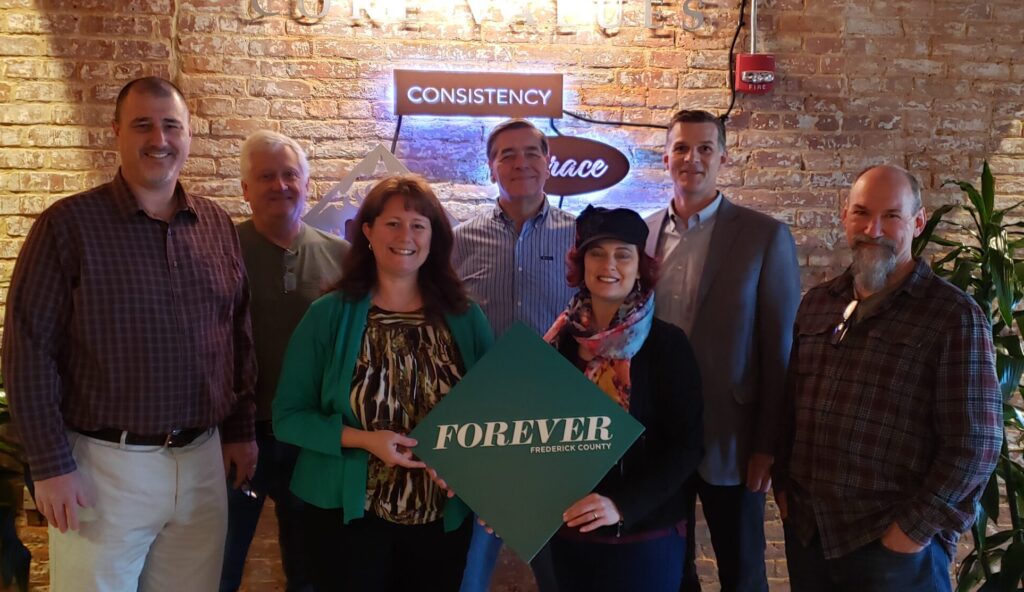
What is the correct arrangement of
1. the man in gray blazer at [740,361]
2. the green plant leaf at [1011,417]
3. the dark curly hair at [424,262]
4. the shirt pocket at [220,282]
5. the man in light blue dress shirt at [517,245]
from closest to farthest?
the dark curly hair at [424,262] < the shirt pocket at [220,282] < the man in gray blazer at [740,361] < the man in light blue dress shirt at [517,245] < the green plant leaf at [1011,417]

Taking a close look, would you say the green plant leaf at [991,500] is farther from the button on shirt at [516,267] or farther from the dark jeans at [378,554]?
the dark jeans at [378,554]

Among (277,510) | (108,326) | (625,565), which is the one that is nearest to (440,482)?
(625,565)

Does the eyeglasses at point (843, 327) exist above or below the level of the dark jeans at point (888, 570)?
above

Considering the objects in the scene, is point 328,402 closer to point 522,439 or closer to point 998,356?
point 522,439

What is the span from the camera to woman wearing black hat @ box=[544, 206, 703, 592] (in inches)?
68.5

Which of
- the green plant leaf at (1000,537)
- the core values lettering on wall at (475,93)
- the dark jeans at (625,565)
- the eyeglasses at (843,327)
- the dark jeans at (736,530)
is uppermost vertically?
the core values lettering on wall at (475,93)

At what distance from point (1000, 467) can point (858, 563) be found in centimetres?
122

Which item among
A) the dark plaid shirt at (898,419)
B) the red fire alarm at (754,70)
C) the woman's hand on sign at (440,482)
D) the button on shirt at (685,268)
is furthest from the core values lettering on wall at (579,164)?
the woman's hand on sign at (440,482)

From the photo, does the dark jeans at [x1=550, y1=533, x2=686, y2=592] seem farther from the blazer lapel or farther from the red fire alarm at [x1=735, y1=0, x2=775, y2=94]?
the red fire alarm at [x1=735, y1=0, x2=775, y2=94]

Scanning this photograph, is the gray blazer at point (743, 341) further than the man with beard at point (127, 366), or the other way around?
the gray blazer at point (743, 341)

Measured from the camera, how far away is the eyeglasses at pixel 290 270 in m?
2.56

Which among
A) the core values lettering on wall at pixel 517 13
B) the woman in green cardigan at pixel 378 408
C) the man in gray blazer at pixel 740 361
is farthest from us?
the core values lettering on wall at pixel 517 13

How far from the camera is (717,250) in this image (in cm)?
241

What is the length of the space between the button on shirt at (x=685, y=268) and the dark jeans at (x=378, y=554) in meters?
1.06
